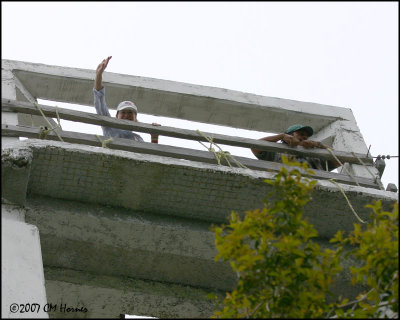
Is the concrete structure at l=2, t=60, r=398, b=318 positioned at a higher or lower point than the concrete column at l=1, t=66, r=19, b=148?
lower

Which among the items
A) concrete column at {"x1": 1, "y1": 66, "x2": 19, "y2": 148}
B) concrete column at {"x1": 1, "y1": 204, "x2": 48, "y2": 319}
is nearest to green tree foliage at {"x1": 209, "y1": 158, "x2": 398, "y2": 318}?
concrete column at {"x1": 1, "y1": 204, "x2": 48, "y2": 319}

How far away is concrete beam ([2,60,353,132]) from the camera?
8.92 m

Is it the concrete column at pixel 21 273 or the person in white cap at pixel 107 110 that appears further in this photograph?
the person in white cap at pixel 107 110

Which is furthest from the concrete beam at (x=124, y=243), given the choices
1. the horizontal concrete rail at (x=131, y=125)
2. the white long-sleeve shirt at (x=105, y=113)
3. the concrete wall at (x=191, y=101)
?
the concrete wall at (x=191, y=101)

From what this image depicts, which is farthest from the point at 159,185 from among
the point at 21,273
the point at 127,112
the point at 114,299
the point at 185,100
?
the point at 185,100

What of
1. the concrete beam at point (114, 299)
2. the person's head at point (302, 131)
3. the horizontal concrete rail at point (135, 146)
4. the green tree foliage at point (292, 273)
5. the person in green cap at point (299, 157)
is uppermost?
the person's head at point (302, 131)

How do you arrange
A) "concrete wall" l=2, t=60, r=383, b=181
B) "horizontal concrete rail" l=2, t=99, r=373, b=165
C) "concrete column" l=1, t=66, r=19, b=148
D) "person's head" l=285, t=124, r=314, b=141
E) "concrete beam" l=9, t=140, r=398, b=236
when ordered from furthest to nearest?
"concrete wall" l=2, t=60, r=383, b=181
"person's head" l=285, t=124, r=314, b=141
"horizontal concrete rail" l=2, t=99, r=373, b=165
"concrete column" l=1, t=66, r=19, b=148
"concrete beam" l=9, t=140, r=398, b=236

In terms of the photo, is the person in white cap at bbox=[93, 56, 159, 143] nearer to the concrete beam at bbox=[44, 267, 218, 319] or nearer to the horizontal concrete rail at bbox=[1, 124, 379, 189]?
the horizontal concrete rail at bbox=[1, 124, 379, 189]

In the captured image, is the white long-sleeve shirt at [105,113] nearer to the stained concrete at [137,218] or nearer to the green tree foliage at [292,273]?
the stained concrete at [137,218]

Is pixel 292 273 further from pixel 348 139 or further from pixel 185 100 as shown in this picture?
pixel 185 100

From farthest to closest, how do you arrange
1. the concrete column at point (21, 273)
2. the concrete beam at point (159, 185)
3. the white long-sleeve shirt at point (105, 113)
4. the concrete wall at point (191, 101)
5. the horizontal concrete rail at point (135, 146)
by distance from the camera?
the concrete wall at point (191, 101)
the white long-sleeve shirt at point (105, 113)
the horizontal concrete rail at point (135, 146)
the concrete beam at point (159, 185)
the concrete column at point (21, 273)

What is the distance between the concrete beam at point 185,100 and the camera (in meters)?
8.92

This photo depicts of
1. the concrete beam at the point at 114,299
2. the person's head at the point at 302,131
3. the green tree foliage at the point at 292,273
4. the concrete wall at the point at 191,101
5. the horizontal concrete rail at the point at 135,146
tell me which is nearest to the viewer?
the green tree foliage at the point at 292,273

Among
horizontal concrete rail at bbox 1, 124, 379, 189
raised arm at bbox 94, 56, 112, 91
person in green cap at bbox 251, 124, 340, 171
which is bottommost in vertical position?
horizontal concrete rail at bbox 1, 124, 379, 189
